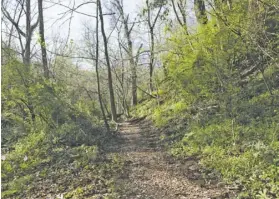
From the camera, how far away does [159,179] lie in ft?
19.6

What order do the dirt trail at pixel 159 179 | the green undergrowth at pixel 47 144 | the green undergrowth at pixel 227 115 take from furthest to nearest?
1. the green undergrowth at pixel 47 144
2. the green undergrowth at pixel 227 115
3. the dirt trail at pixel 159 179

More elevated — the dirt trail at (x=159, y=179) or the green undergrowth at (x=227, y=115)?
the green undergrowth at (x=227, y=115)

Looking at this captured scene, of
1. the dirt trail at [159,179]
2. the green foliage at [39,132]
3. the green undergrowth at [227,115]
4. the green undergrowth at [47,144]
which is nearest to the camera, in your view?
the dirt trail at [159,179]

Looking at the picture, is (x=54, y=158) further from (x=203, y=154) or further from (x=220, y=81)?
(x=220, y=81)

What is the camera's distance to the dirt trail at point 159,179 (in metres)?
5.17

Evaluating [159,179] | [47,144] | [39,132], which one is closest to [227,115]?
[159,179]

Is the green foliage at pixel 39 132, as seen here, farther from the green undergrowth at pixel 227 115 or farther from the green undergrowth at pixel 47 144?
the green undergrowth at pixel 227 115

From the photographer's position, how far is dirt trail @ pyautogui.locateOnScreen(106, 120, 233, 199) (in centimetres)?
517

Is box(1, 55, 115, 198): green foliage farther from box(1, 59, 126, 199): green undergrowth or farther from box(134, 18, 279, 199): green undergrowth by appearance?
box(134, 18, 279, 199): green undergrowth

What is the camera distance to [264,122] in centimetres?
734

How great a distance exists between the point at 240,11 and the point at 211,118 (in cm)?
345

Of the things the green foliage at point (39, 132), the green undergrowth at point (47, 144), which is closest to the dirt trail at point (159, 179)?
the green undergrowth at point (47, 144)

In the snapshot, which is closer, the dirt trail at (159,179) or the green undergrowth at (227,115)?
the dirt trail at (159,179)

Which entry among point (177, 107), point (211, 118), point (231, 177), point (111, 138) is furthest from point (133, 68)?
point (231, 177)
